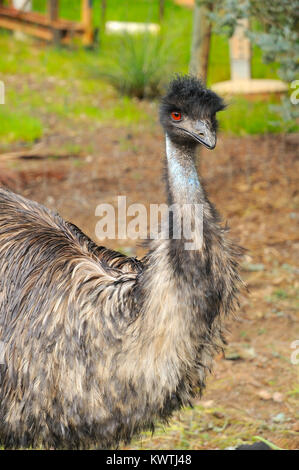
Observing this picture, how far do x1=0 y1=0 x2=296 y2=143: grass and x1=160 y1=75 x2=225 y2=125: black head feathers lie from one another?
448 cm

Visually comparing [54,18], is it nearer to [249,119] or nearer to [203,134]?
[249,119]

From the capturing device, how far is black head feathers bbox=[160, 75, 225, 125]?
272cm

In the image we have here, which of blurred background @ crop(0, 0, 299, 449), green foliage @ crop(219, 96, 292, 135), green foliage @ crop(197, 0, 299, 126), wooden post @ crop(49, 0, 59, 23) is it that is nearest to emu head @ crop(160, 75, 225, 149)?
blurred background @ crop(0, 0, 299, 449)

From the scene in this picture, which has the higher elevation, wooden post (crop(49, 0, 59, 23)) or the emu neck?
wooden post (crop(49, 0, 59, 23))

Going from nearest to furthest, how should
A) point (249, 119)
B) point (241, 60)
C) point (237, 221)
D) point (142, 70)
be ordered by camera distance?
point (237, 221), point (249, 119), point (241, 60), point (142, 70)

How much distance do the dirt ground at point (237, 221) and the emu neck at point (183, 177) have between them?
17cm

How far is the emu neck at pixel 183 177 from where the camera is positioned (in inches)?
105

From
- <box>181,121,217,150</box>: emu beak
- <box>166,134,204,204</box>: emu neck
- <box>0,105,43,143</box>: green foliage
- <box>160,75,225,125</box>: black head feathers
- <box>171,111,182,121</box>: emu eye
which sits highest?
<box>0,105,43,143</box>: green foliage

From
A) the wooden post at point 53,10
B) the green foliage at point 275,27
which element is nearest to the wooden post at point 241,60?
the green foliage at point 275,27

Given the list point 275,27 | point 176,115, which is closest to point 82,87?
point 275,27

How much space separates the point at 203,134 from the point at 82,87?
25.2ft

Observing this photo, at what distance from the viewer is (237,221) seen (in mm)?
6098

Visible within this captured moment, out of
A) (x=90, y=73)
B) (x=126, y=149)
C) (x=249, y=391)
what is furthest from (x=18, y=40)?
(x=249, y=391)

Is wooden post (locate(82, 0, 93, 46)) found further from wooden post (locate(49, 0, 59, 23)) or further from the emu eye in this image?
the emu eye
